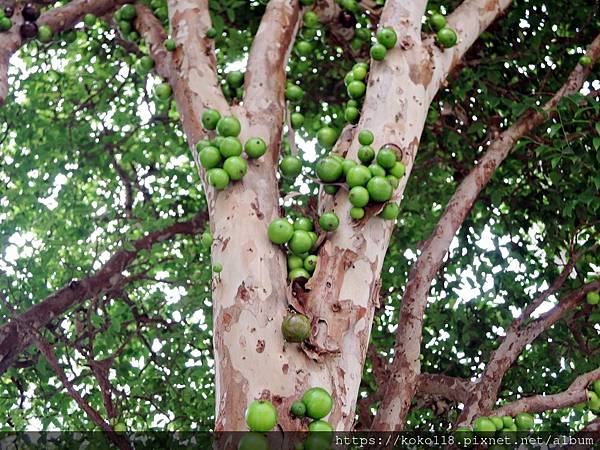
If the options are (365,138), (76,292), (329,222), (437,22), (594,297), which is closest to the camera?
(329,222)

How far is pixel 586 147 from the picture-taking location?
518 cm

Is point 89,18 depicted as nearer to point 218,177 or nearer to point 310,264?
point 218,177

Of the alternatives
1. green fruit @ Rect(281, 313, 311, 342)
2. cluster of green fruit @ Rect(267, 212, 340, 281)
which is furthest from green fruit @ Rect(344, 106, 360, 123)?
green fruit @ Rect(281, 313, 311, 342)

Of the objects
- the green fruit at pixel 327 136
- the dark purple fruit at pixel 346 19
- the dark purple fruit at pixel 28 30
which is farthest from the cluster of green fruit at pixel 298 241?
the dark purple fruit at pixel 346 19

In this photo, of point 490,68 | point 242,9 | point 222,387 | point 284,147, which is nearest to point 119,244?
point 284,147

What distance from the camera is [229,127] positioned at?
2.89 meters

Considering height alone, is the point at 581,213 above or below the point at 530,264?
above

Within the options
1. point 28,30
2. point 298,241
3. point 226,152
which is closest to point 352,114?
point 226,152

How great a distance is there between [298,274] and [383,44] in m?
1.27

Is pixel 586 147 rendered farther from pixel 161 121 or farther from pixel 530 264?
pixel 161 121

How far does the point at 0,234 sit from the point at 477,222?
436 cm

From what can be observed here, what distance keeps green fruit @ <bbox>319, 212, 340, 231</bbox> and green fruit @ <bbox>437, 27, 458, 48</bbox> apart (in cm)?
133

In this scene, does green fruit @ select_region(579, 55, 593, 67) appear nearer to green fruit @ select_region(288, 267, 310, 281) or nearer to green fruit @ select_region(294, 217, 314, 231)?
green fruit @ select_region(294, 217, 314, 231)

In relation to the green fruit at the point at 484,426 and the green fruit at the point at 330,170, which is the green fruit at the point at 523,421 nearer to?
the green fruit at the point at 484,426
